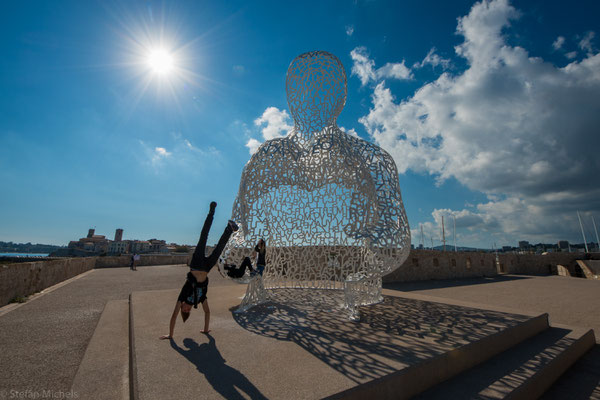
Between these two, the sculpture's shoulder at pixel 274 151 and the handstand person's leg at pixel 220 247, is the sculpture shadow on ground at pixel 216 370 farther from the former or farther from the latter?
the sculpture's shoulder at pixel 274 151

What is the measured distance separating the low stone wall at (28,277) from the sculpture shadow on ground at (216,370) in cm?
614

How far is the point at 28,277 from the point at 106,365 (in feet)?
22.5

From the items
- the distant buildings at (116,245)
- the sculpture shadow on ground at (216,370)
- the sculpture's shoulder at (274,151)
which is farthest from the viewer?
the distant buildings at (116,245)

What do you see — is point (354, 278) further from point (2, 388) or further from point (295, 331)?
point (2, 388)

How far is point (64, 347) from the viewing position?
3.97 metres

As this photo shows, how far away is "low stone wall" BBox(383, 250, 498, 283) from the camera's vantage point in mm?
12039

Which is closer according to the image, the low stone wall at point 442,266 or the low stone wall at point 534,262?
the low stone wall at point 442,266

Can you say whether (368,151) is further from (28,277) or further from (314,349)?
(28,277)

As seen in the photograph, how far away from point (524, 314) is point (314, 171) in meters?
4.71

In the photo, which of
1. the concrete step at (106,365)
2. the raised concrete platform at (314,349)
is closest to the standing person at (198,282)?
the raised concrete platform at (314,349)

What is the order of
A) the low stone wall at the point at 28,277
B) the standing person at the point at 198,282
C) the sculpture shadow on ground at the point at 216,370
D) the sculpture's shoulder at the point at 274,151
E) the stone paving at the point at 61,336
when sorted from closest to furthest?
the sculpture shadow on ground at the point at 216,370 < the stone paving at the point at 61,336 < the standing person at the point at 198,282 < the sculpture's shoulder at the point at 274,151 < the low stone wall at the point at 28,277

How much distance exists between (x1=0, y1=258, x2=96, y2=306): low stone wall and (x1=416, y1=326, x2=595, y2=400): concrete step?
897cm

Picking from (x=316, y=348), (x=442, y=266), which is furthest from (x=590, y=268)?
(x=316, y=348)

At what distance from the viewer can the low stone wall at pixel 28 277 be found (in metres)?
6.52
